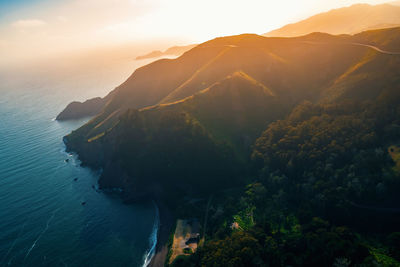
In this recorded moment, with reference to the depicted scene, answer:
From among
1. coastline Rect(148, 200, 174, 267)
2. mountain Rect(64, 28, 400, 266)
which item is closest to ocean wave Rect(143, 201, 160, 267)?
coastline Rect(148, 200, 174, 267)

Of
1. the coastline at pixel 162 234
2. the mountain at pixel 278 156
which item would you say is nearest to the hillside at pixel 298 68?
the mountain at pixel 278 156

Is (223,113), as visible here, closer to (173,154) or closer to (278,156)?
(173,154)

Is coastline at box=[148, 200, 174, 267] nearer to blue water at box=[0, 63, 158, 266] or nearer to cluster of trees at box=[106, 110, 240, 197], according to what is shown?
blue water at box=[0, 63, 158, 266]

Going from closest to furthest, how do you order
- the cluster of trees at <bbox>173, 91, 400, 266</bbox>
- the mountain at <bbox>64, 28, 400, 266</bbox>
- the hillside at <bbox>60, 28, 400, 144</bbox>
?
1. the cluster of trees at <bbox>173, 91, 400, 266</bbox>
2. the mountain at <bbox>64, 28, 400, 266</bbox>
3. the hillside at <bbox>60, 28, 400, 144</bbox>

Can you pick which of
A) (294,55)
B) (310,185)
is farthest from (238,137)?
(294,55)

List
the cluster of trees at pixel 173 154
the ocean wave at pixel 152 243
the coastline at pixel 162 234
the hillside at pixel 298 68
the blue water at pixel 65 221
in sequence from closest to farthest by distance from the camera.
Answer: the coastline at pixel 162 234, the ocean wave at pixel 152 243, the blue water at pixel 65 221, the cluster of trees at pixel 173 154, the hillside at pixel 298 68

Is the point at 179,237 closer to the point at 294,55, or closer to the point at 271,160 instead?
the point at 271,160

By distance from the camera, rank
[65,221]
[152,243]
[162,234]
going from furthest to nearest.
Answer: [65,221] → [162,234] → [152,243]

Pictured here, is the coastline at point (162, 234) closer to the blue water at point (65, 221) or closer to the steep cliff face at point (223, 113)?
the blue water at point (65, 221)

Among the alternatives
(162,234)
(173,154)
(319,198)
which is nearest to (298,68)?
(319,198)
